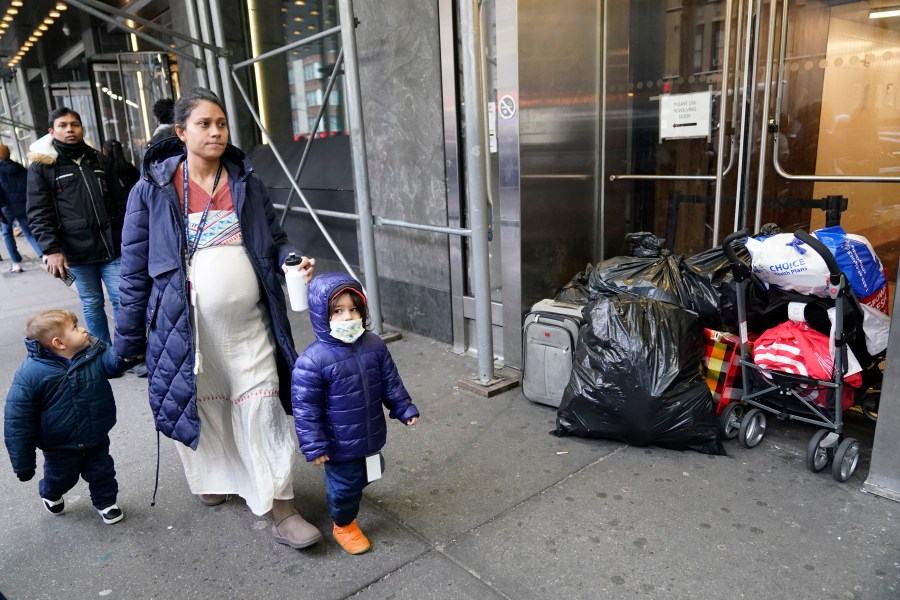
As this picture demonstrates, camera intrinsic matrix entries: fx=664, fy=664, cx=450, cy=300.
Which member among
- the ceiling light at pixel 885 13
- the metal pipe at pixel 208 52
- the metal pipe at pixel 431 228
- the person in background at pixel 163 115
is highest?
the metal pipe at pixel 208 52

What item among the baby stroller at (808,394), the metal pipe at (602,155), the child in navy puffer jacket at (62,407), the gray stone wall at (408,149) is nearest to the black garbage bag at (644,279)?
the baby stroller at (808,394)

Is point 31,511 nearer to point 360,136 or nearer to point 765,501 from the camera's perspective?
point 360,136

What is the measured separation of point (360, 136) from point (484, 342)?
68.6 inches

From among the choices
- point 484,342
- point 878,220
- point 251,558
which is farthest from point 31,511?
point 878,220

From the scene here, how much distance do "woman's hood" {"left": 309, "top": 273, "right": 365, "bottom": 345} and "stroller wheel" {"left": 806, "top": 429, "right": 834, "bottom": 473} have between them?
2187 millimetres

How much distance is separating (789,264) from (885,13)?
1.72 m

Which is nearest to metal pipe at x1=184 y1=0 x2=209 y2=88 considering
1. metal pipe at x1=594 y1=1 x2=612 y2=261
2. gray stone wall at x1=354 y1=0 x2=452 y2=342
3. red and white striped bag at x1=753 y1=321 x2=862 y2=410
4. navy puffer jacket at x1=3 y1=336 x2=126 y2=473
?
gray stone wall at x1=354 y1=0 x2=452 y2=342

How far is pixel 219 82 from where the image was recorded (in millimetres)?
6426

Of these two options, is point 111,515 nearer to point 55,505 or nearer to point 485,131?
point 55,505

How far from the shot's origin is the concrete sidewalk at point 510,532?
243cm

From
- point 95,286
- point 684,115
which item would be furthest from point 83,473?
point 684,115

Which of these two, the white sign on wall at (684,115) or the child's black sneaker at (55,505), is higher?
the white sign on wall at (684,115)

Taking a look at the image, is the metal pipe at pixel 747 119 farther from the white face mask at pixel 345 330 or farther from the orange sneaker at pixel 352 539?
the orange sneaker at pixel 352 539

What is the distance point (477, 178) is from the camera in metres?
3.86
